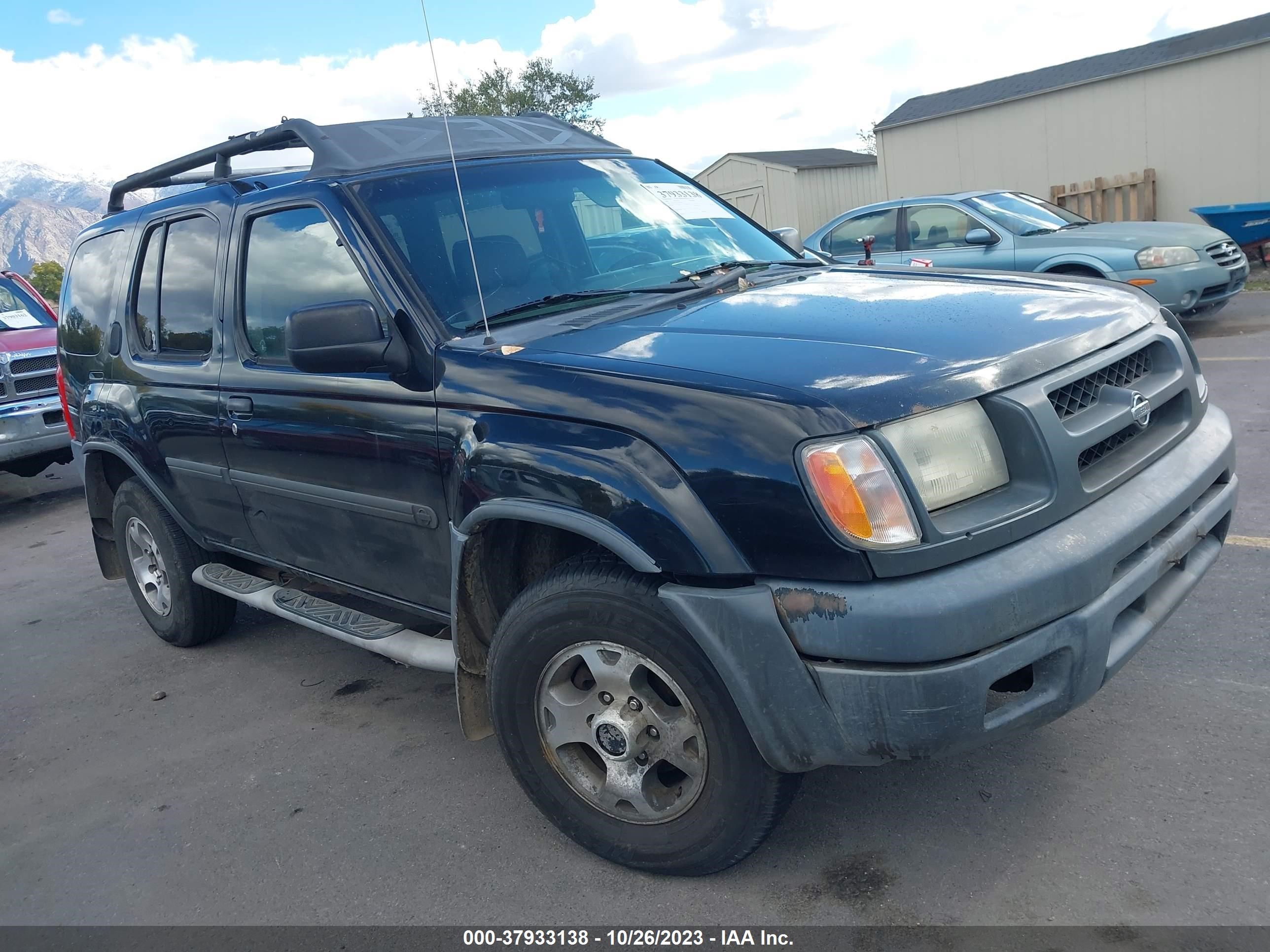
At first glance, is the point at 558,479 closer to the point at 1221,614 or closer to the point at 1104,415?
the point at 1104,415

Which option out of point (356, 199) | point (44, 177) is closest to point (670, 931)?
point (356, 199)

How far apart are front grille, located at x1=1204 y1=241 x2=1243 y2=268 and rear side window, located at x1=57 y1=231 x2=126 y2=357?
353 inches

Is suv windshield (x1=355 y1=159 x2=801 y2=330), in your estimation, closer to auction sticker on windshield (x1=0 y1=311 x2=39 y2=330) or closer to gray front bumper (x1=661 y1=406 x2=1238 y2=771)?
gray front bumper (x1=661 y1=406 x2=1238 y2=771)

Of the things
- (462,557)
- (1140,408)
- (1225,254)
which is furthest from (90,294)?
(1225,254)

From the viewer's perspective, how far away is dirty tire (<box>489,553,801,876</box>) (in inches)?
97.3

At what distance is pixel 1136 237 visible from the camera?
9523 millimetres

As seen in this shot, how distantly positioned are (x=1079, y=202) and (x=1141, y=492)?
16547 millimetres

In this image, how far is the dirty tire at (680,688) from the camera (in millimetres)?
2473

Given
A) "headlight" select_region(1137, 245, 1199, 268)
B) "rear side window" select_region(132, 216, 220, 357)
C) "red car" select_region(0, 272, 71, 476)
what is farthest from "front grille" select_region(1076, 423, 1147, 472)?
"red car" select_region(0, 272, 71, 476)

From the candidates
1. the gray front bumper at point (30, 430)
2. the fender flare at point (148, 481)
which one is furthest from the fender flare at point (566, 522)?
the gray front bumper at point (30, 430)

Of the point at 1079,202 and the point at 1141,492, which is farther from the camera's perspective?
the point at 1079,202

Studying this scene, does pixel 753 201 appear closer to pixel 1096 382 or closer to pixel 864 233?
pixel 864 233

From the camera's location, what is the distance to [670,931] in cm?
257

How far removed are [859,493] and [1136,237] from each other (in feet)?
28.4
